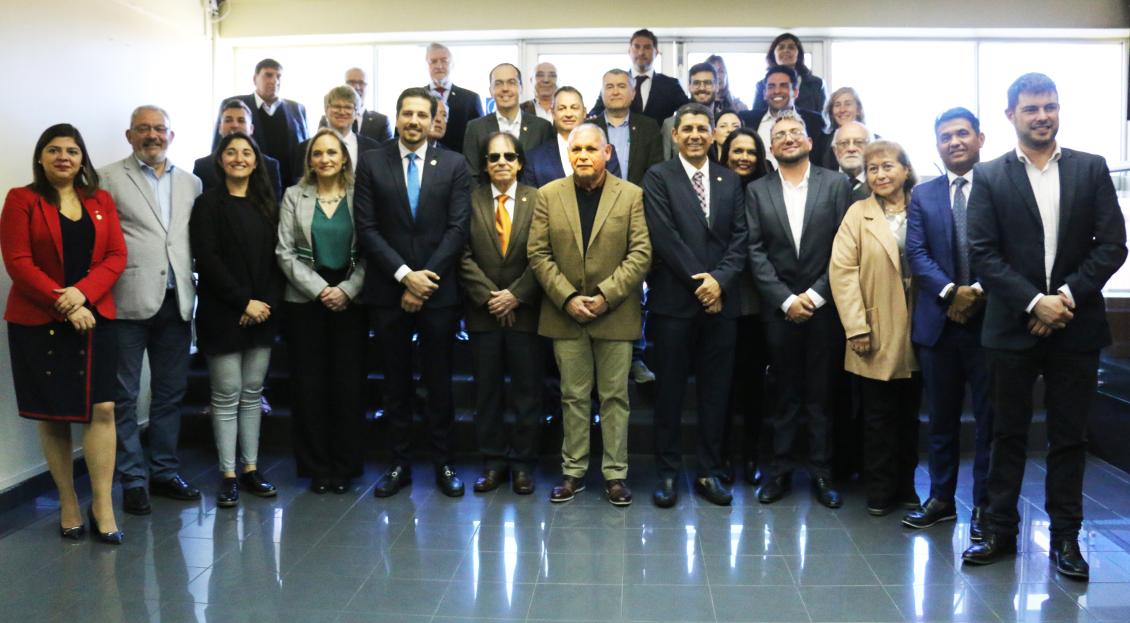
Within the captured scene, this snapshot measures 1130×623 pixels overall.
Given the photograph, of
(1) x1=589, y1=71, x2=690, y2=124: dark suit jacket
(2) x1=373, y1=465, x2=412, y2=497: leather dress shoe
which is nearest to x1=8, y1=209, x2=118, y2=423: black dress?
(2) x1=373, y1=465, x2=412, y2=497: leather dress shoe

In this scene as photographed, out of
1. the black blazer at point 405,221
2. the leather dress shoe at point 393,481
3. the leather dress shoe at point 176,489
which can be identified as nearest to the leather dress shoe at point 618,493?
the leather dress shoe at point 393,481

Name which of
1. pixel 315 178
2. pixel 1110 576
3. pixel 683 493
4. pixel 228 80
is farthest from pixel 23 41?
pixel 1110 576

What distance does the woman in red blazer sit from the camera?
3.96 metres

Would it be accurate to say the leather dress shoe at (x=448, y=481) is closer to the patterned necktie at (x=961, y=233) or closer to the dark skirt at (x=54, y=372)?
the dark skirt at (x=54, y=372)

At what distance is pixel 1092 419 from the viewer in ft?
17.8

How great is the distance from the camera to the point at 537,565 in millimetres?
3715

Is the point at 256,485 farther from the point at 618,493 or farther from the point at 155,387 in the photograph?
the point at 618,493

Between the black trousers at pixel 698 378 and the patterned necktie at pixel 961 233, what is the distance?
104 cm

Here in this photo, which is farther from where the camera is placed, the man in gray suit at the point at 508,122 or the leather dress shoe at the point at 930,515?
the man in gray suit at the point at 508,122

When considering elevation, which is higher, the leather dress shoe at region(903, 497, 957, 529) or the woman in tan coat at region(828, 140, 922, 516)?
the woman in tan coat at region(828, 140, 922, 516)

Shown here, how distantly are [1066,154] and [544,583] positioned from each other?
101 inches

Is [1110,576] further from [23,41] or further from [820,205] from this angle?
[23,41]

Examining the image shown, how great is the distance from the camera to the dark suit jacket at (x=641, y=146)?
17.2 ft

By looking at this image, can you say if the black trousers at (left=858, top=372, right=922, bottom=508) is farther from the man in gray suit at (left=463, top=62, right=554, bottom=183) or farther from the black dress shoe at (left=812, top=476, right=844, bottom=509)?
the man in gray suit at (left=463, top=62, right=554, bottom=183)
